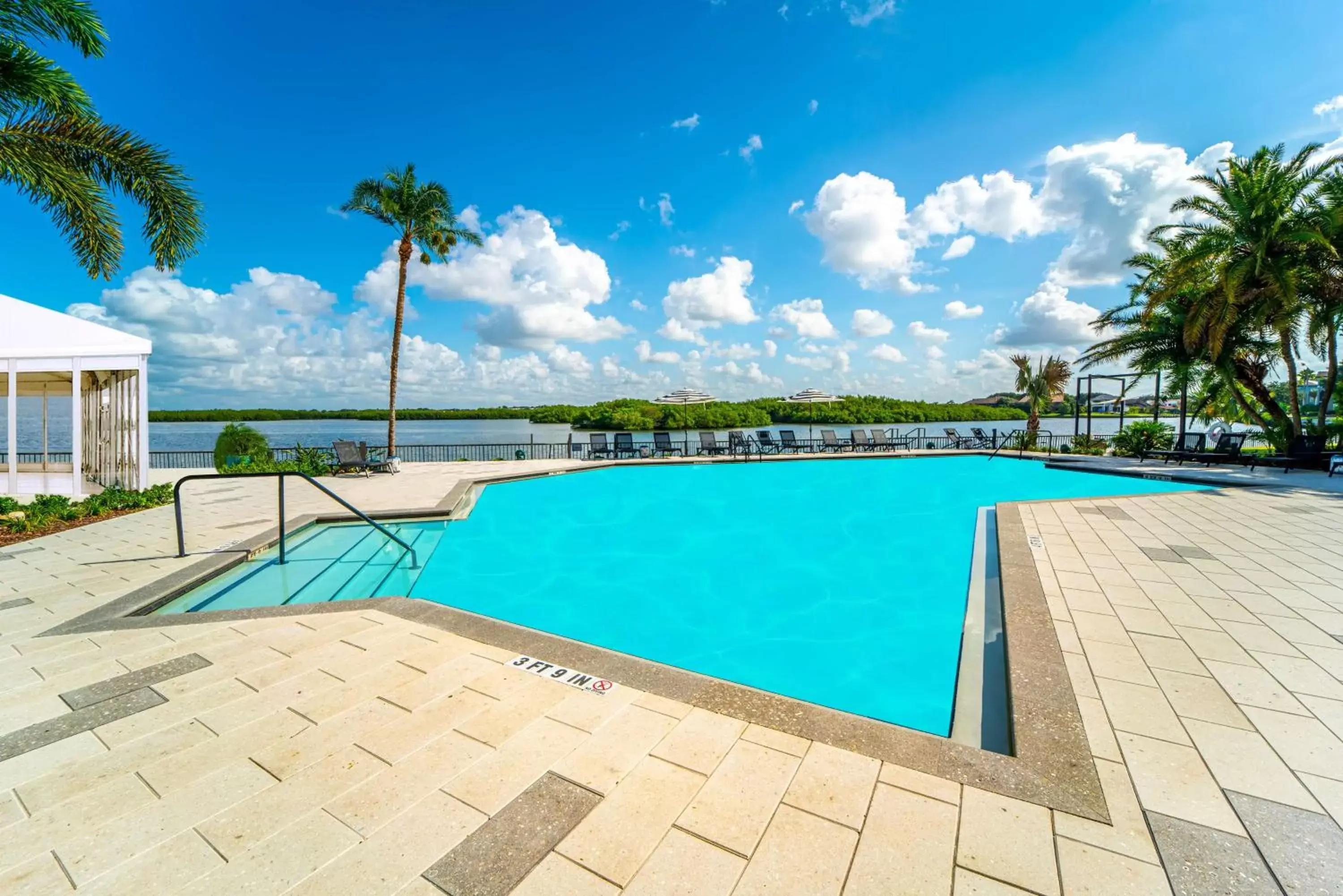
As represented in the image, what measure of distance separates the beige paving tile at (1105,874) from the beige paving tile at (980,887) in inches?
5.9

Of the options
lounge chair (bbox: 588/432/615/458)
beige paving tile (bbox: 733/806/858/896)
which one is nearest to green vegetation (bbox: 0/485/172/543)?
beige paving tile (bbox: 733/806/858/896)

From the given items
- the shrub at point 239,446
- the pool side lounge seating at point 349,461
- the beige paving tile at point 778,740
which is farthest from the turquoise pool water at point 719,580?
the shrub at point 239,446

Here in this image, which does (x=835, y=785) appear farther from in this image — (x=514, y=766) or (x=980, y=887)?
(x=514, y=766)

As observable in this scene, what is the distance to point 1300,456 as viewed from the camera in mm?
11711

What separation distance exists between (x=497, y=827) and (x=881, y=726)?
1.59 meters

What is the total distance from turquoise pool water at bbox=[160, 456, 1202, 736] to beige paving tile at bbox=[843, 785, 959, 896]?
142 centimetres

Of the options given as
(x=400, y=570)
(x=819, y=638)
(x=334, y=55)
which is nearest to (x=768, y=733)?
(x=819, y=638)

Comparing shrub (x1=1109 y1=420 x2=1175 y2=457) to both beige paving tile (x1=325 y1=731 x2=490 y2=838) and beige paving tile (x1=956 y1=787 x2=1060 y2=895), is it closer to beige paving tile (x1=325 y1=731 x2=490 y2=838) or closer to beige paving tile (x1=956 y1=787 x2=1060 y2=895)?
beige paving tile (x1=956 y1=787 x2=1060 y2=895)

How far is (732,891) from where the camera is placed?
1.41 metres

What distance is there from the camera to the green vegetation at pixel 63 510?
628 cm

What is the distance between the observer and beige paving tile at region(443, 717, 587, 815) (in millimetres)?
1813

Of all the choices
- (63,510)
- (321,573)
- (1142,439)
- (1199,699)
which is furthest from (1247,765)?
(1142,439)

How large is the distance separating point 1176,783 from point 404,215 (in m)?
16.5

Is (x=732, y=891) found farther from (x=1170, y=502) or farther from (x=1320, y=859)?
(x=1170, y=502)
